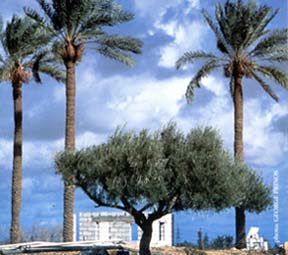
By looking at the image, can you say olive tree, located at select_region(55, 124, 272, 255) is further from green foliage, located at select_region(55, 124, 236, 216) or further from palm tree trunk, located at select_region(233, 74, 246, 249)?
palm tree trunk, located at select_region(233, 74, 246, 249)

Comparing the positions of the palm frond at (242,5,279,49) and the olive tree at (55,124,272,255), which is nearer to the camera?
the olive tree at (55,124,272,255)

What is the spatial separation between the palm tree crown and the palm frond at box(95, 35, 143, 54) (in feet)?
8.76

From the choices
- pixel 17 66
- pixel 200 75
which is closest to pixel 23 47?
pixel 17 66

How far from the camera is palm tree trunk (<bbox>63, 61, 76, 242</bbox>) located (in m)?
34.0

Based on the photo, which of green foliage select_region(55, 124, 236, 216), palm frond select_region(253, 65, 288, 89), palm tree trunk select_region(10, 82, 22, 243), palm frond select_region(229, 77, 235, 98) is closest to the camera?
green foliage select_region(55, 124, 236, 216)

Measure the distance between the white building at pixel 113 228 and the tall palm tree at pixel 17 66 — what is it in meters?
3.52

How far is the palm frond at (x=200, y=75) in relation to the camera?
37.1m

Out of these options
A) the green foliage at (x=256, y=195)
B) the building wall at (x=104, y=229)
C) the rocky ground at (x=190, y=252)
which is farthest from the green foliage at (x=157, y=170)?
the building wall at (x=104, y=229)

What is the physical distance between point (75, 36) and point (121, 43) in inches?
70.4

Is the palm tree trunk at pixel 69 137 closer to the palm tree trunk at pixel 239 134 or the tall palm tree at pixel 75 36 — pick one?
the tall palm tree at pixel 75 36

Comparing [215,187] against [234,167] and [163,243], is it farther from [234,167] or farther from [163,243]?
[163,243]

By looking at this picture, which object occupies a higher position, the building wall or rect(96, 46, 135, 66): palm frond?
rect(96, 46, 135, 66): palm frond

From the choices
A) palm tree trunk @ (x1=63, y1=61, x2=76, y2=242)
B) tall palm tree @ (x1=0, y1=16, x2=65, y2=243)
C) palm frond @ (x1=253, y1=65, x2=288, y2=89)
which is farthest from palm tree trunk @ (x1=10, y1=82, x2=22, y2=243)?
palm frond @ (x1=253, y1=65, x2=288, y2=89)

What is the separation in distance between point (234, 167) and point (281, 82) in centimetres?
692
